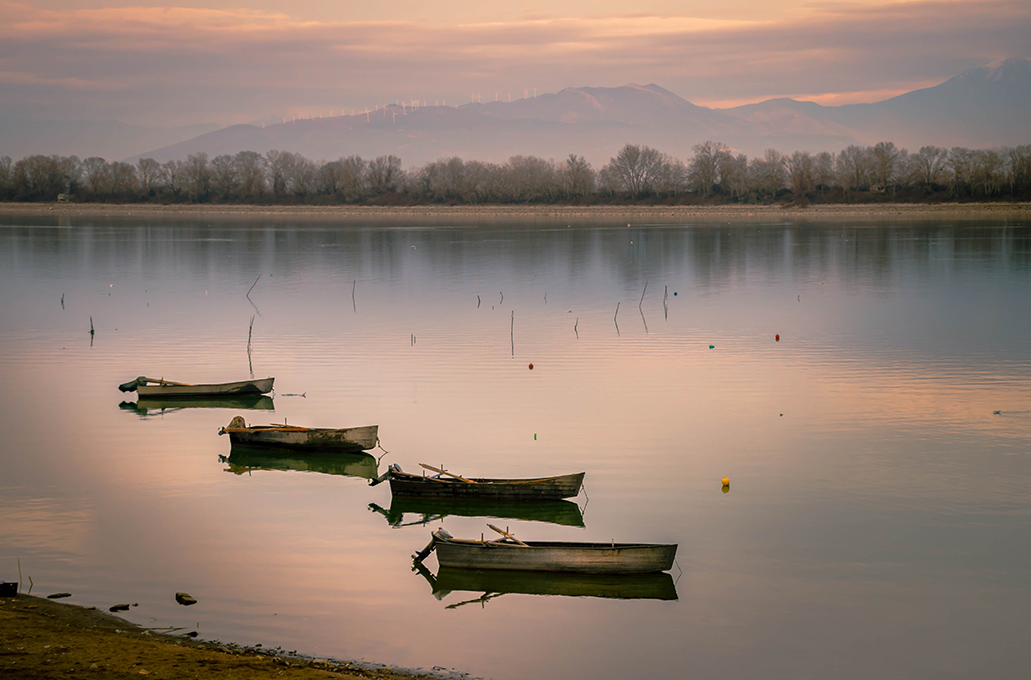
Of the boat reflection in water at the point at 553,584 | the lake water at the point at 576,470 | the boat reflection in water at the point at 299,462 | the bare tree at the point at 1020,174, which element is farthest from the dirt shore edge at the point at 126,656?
the bare tree at the point at 1020,174

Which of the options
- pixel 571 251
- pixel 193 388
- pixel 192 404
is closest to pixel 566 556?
pixel 193 388

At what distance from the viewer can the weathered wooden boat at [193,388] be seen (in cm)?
3075

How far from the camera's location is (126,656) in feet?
42.0

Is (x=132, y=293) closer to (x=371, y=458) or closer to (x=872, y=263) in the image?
(x=371, y=458)

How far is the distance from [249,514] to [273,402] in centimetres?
1081

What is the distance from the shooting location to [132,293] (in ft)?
217

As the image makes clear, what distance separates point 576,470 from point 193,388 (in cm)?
1357

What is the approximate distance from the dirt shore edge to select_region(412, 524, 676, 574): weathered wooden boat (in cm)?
305

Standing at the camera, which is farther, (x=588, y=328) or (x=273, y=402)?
(x=588, y=328)

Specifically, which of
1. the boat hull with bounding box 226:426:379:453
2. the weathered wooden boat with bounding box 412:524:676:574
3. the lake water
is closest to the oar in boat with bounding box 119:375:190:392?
the lake water

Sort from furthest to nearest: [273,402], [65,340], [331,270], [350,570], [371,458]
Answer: [331,270]
[65,340]
[273,402]
[371,458]
[350,570]

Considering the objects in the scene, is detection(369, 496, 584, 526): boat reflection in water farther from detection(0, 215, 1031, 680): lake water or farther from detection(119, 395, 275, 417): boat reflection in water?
detection(119, 395, 275, 417): boat reflection in water

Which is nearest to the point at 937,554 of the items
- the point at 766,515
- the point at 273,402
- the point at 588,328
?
the point at 766,515

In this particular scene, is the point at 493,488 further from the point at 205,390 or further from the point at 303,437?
the point at 205,390
